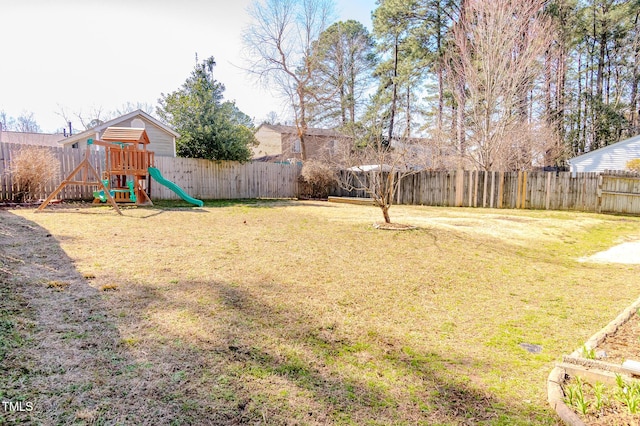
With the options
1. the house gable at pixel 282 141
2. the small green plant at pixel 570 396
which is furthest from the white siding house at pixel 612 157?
the small green plant at pixel 570 396

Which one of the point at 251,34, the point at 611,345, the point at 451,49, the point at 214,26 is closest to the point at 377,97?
the point at 451,49

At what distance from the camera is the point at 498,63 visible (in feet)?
43.7

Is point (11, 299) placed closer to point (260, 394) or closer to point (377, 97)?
point (260, 394)

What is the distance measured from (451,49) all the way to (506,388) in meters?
19.4

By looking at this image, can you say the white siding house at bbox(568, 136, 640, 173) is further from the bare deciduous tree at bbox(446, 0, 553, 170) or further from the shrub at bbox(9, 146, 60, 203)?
the shrub at bbox(9, 146, 60, 203)

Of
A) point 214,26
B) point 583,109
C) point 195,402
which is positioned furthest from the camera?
point 583,109

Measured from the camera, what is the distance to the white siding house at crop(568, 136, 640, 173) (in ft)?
58.5

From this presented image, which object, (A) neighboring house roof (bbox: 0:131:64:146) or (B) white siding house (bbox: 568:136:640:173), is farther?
(A) neighboring house roof (bbox: 0:131:64:146)

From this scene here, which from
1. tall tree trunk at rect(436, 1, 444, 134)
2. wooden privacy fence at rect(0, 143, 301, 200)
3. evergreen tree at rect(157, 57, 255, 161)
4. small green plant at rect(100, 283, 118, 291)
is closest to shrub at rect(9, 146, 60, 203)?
wooden privacy fence at rect(0, 143, 301, 200)

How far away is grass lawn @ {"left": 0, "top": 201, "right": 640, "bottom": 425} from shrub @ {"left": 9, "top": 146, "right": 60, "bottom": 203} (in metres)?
5.07

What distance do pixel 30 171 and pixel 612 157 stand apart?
2514 centimetres

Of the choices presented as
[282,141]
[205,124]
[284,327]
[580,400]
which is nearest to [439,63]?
[205,124]

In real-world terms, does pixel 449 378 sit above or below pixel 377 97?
below

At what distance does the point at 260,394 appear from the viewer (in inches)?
70.4
